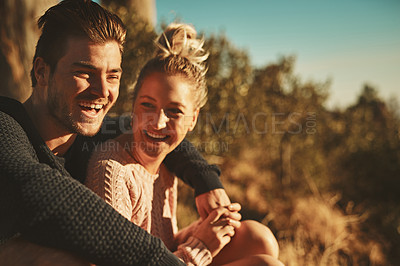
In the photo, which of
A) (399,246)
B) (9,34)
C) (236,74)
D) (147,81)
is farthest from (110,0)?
(399,246)

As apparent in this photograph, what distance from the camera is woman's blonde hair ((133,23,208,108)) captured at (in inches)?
77.3

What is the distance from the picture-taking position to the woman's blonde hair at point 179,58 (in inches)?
77.3

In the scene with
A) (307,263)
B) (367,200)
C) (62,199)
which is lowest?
(307,263)

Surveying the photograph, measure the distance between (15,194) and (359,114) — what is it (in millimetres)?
10646

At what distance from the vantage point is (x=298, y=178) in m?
9.18

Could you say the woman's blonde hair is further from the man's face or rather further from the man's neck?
the man's neck

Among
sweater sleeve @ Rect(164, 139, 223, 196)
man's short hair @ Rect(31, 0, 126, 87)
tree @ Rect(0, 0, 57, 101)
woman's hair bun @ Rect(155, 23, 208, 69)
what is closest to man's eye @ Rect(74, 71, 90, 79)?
man's short hair @ Rect(31, 0, 126, 87)

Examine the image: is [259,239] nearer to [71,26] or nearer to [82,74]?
[82,74]

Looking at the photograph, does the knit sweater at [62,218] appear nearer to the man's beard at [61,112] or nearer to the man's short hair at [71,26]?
the man's beard at [61,112]

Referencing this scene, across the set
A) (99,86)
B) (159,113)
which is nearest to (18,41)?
(99,86)

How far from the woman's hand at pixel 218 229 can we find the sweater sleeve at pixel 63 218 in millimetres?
585

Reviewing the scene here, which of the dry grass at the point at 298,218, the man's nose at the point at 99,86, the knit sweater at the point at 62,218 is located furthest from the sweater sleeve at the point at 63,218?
the dry grass at the point at 298,218

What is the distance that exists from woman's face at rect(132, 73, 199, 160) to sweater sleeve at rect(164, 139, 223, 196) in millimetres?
253

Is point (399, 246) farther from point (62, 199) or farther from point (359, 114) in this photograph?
point (62, 199)
